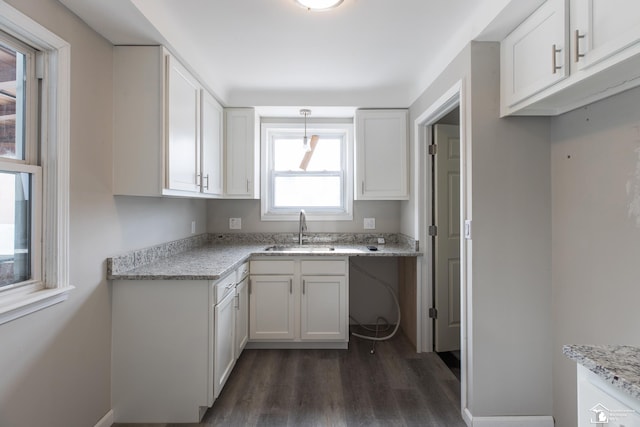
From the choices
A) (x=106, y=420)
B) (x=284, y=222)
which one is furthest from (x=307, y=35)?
(x=106, y=420)

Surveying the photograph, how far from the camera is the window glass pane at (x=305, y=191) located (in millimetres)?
3463

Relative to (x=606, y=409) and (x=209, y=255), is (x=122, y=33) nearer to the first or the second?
(x=209, y=255)

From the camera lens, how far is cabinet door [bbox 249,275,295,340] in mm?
2689

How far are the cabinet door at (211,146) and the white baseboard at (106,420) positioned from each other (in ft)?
5.02

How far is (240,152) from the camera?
3.04 meters

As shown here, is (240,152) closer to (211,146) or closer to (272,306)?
(211,146)

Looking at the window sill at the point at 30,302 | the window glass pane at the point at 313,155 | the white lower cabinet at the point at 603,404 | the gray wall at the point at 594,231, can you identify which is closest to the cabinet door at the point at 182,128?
the window sill at the point at 30,302

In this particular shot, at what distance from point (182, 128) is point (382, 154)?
71.2 inches

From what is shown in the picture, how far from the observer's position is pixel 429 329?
2.71 meters

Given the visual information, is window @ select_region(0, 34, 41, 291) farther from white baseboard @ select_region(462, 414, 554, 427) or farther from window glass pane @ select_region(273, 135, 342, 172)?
white baseboard @ select_region(462, 414, 554, 427)

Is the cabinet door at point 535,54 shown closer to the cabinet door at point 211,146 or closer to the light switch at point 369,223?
the light switch at point 369,223

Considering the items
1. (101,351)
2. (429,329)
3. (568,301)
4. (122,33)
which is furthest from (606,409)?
(122,33)

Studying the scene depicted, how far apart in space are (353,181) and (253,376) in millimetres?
2089

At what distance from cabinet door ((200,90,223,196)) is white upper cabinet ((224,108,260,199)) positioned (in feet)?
0.39
